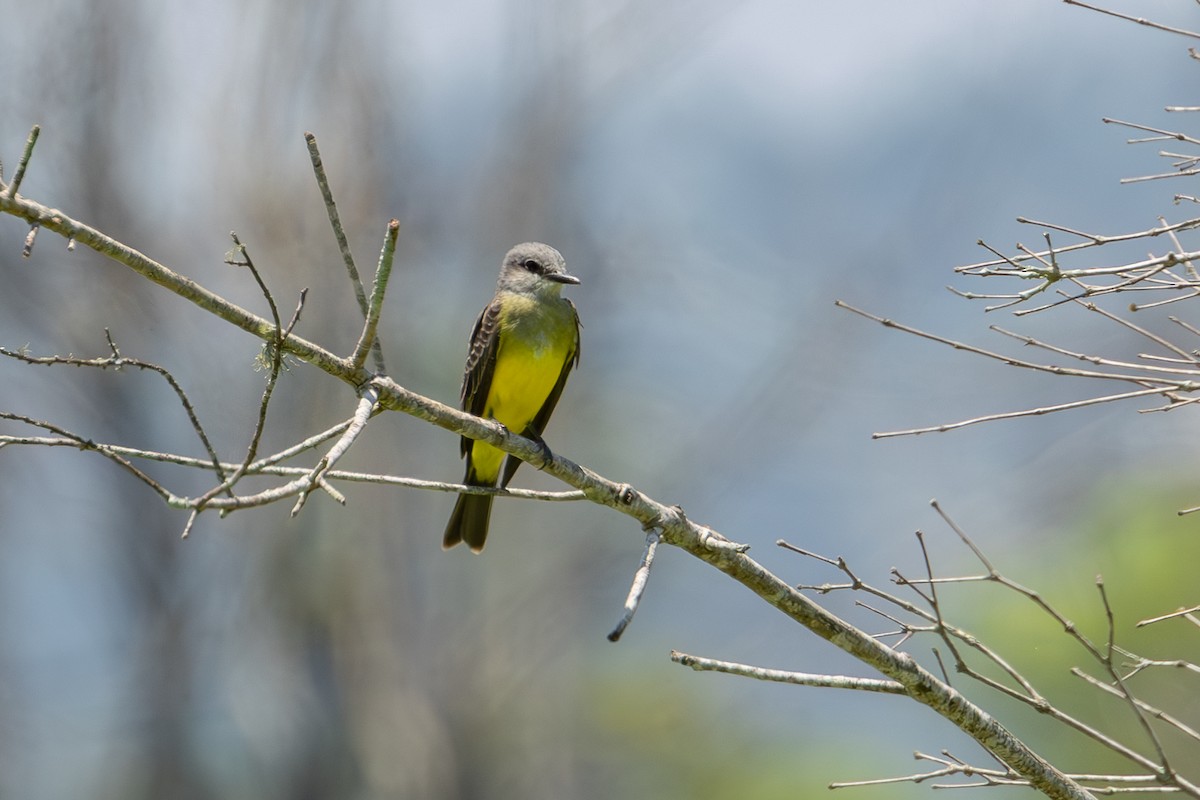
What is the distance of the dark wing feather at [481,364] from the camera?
19.2 ft

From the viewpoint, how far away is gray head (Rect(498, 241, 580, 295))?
19.5 feet

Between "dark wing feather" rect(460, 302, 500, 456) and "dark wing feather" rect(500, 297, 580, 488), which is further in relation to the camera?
"dark wing feather" rect(500, 297, 580, 488)

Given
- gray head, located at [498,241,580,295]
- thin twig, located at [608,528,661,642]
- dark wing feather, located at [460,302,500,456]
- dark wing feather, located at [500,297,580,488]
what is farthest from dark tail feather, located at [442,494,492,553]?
A: thin twig, located at [608,528,661,642]

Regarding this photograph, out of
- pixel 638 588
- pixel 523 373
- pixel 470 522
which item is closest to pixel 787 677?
pixel 638 588

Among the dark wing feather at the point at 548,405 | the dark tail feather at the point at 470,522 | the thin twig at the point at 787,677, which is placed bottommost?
the thin twig at the point at 787,677

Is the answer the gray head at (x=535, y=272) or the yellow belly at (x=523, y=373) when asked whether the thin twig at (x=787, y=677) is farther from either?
the gray head at (x=535, y=272)

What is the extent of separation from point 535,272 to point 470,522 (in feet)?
4.15

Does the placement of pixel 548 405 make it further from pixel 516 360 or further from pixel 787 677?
pixel 787 677

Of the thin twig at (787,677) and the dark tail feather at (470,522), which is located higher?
the dark tail feather at (470,522)

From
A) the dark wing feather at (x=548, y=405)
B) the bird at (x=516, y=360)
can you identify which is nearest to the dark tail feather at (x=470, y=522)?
the bird at (x=516, y=360)

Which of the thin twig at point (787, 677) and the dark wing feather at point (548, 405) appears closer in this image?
the thin twig at point (787, 677)

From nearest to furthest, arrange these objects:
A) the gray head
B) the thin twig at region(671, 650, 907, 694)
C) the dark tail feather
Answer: the thin twig at region(671, 650, 907, 694)
the gray head
the dark tail feather

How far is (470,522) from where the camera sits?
20.0ft

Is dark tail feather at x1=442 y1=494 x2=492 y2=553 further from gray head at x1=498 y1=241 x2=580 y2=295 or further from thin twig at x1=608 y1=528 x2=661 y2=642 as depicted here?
thin twig at x1=608 y1=528 x2=661 y2=642
